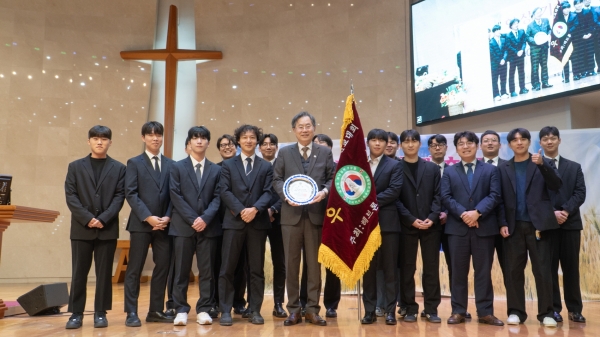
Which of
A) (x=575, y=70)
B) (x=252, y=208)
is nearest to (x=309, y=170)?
(x=252, y=208)

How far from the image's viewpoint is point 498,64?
748cm

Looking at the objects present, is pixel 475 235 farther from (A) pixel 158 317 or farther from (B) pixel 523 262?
(A) pixel 158 317

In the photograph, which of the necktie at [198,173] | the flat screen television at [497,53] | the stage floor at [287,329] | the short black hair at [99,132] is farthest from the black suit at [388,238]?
the flat screen television at [497,53]

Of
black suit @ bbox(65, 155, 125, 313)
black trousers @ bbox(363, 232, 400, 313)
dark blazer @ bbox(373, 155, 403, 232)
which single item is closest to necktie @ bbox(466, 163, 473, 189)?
dark blazer @ bbox(373, 155, 403, 232)

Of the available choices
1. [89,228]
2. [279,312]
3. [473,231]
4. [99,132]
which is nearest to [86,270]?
[89,228]

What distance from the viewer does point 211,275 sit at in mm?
4359

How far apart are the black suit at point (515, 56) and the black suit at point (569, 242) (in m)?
3.03

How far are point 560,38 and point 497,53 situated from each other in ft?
2.84

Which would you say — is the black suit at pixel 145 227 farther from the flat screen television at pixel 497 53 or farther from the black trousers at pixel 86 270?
the flat screen television at pixel 497 53

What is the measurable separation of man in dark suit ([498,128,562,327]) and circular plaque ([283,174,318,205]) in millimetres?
1557

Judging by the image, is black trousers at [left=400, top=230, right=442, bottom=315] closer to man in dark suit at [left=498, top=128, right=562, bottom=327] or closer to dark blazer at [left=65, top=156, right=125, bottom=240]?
man in dark suit at [left=498, top=128, right=562, bottom=327]

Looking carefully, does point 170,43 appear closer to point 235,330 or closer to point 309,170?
point 309,170

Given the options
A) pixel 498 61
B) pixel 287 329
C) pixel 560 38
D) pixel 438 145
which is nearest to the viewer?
pixel 287 329

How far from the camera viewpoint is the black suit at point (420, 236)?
14.5 ft
